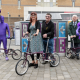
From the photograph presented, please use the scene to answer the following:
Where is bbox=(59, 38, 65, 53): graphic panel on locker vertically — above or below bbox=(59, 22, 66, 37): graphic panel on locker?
below

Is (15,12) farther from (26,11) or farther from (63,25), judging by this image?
(63,25)

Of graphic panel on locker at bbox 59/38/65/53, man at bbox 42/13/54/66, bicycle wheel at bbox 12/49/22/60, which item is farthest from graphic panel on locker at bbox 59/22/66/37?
bicycle wheel at bbox 12/49/22/60

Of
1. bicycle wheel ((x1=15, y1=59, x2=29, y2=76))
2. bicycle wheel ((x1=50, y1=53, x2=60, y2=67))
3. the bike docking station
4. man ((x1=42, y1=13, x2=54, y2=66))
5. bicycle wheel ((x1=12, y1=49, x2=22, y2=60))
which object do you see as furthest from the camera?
the bike docking station

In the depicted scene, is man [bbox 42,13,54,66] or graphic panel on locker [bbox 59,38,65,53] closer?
man [bbox 42,13,54,66]

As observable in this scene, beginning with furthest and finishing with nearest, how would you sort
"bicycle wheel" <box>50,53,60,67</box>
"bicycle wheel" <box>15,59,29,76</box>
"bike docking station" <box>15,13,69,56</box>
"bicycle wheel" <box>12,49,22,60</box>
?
"bike docking station" <box>15,13,69,56</box>, "bicycle wheel" <box>12,49,22,60</box>, "bicycle wheel" <box>50,53,60,67</box>, "bicycle wheel" <box>15,59,29,76</box>

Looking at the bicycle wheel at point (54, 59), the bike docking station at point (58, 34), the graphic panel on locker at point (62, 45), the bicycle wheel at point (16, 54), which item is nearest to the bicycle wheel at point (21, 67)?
the bicycle wheel at point (54, 59)

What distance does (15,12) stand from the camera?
34.8 metres

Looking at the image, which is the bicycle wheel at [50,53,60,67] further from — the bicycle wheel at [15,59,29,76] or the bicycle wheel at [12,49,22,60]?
the bicycle wheel at [12,49,22,60]

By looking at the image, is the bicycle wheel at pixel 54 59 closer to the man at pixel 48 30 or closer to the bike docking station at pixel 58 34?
the man at pixel 48 30

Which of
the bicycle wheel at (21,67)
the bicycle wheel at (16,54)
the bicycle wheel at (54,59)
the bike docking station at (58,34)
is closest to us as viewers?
the bicycle wheel at (21,67)

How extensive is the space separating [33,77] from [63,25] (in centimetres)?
339

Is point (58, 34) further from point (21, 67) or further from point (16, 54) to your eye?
point (21, 67)

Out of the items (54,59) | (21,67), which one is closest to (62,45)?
(54,59)

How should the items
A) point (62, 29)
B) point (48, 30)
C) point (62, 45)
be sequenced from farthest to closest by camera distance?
point (62, 45)
point (62, 29)
point (48, 30)
